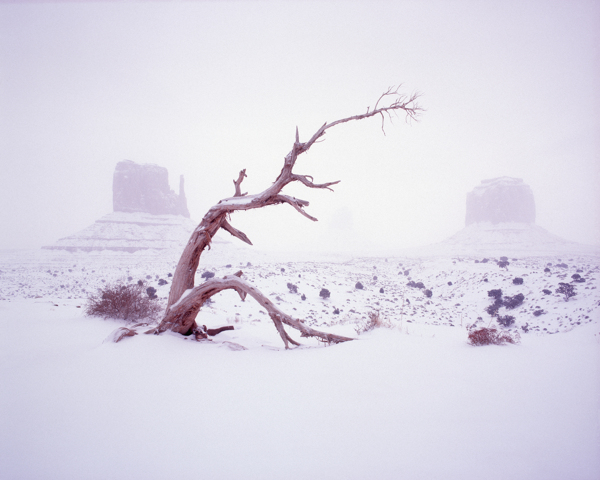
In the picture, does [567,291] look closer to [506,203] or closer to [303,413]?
[303,413]

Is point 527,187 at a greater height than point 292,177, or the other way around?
point 527,187

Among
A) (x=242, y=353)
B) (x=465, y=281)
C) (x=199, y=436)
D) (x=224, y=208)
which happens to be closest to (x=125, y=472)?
(x=199, y=436)

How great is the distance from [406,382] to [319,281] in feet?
71.4

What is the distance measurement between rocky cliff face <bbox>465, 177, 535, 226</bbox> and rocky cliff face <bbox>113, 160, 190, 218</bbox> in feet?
310

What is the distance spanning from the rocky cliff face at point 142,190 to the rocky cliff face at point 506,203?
310 feet

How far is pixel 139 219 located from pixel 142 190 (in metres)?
10.9

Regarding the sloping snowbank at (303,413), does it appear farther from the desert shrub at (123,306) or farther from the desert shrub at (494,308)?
the desert shrub at (494,308)

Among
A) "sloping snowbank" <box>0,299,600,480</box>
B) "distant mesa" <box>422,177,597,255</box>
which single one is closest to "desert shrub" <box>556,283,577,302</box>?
"sloping snowbank" <box>0,299,600,480</box>

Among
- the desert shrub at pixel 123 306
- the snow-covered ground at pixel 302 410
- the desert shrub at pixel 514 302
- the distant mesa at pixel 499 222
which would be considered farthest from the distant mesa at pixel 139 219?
the distant mesa at pixel 499 222

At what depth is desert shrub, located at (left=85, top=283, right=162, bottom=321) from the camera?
8.02 meters

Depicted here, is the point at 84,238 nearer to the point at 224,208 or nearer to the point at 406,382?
the point at 224,208

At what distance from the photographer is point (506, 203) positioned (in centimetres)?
8012

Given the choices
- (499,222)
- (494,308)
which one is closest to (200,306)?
(494,308)

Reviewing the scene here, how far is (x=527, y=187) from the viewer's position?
81.9 metres
